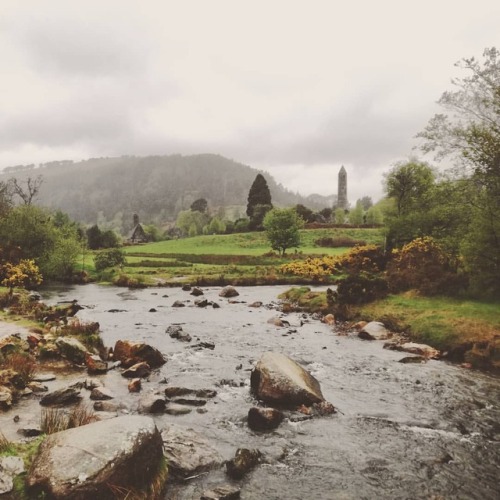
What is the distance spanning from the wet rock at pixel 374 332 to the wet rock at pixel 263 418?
1057 cm

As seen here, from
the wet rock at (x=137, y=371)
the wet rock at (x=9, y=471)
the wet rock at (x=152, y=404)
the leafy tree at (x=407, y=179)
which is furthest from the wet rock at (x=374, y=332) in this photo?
the leafy tree at (x=407, y=179)

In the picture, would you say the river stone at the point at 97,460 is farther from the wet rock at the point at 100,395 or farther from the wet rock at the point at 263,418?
the wet rock at the point at 100,395

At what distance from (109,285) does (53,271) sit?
7.61 metres

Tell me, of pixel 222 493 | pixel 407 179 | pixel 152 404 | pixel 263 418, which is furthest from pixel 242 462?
pixel 407 179

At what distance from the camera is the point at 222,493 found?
7.81 m

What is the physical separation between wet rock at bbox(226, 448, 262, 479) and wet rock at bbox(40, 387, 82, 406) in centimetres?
572

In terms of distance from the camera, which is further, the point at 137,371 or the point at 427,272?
the point at 427,272

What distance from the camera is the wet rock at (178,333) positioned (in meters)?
20.7

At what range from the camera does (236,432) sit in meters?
10.6

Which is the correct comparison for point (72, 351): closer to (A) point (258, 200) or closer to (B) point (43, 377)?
(B) point (43, 377)

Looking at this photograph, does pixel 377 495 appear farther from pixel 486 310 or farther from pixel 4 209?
pixel 4 209

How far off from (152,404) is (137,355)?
4832mm

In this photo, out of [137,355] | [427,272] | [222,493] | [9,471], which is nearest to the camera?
[9,471]

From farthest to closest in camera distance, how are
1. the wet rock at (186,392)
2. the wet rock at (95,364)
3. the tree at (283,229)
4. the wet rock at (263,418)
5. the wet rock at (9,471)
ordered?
1. the tree at (283,229)
2. the wet rock at (95,364)
3. the wet rock at (186,392)
4. the wet rock at (263,418)
5. the wet rock at (9,471)
